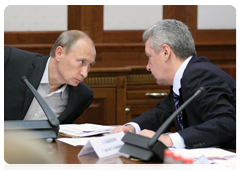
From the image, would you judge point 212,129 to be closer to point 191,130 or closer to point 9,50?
point 191,130

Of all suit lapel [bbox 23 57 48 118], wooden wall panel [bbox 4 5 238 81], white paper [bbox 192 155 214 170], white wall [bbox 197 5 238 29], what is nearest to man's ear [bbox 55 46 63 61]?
suit lapel [bbox 23 57 48 118]

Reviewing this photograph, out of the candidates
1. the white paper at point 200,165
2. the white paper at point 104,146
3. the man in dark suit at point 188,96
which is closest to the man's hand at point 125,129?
the man in dark suit at point 188,96

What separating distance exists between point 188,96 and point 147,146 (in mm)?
555

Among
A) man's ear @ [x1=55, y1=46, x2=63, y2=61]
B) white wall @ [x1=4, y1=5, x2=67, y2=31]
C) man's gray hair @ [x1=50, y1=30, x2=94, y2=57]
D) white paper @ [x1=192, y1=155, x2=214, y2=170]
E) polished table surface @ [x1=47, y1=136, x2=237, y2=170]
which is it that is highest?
white wall @ [x1=4, y1=5, x2=67, y2=31]

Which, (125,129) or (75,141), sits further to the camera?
(125,129)

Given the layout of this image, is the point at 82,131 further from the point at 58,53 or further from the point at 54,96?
the point at 58,53

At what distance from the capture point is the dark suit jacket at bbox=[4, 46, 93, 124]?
76.7 inches

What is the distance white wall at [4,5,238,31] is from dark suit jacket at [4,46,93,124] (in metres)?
1.38

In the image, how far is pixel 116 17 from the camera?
352cm

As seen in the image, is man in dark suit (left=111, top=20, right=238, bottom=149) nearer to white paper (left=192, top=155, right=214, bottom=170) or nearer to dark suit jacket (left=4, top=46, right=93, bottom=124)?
white paper (left=192, top=155, right=214, bottom=170)

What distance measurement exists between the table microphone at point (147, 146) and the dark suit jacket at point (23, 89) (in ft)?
3.03

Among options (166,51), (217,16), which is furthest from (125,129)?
(217,16)

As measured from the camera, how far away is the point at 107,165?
101cm

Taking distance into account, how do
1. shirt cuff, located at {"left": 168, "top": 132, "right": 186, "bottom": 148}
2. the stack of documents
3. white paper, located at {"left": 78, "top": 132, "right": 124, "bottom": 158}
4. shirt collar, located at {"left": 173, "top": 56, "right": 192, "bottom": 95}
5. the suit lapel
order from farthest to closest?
the suit lapel < shirt collar, located at {"left": 173, "top": 56, "right": 192, "bottom": 95} < the stack of documents < shirt cuff, located at {"left": 168, "top": 132, "right": 186, "bottom": 148} < white paper, located at {"left": 78, "top": 132, "right": 124, "bottom": 158}
